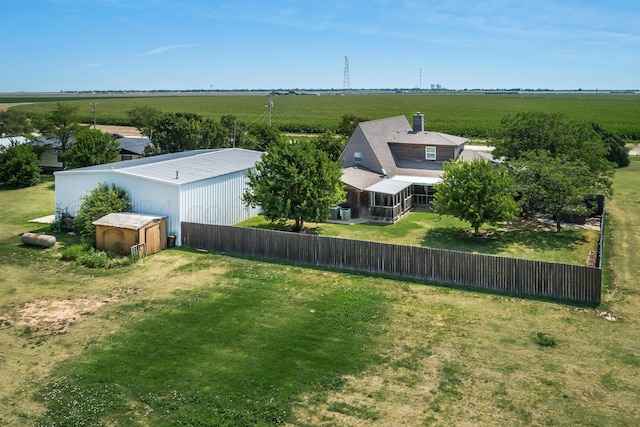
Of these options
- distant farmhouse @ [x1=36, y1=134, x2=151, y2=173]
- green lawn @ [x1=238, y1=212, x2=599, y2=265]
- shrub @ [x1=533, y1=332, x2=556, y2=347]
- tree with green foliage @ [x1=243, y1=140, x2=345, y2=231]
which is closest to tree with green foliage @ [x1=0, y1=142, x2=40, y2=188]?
distant farmhouse @ [x1=36, y1=134, x2=151, y2=173]

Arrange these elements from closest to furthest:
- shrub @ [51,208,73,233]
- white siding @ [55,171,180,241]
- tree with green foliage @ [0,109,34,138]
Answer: white siding @ [55,171,180,241] → shrub @ [51,208,73,233] → tree with green foliage @ [0,109,34,138]

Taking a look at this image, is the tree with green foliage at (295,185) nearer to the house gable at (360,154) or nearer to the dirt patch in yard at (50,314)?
the dirt patch in yard at (50,314)

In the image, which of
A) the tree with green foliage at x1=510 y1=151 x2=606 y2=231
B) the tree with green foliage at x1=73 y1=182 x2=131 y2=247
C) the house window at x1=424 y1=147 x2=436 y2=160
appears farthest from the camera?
the house window at x1=424 y1=147 x2=436 y2=160

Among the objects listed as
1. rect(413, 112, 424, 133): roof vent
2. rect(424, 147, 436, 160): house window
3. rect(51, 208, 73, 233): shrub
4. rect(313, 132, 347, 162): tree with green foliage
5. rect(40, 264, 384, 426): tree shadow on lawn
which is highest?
rect(413, 112, 424, 133): roof vent

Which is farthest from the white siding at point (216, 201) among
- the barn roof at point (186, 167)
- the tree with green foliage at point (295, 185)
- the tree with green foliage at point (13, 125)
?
the tree with green foliage at point (13, 125)

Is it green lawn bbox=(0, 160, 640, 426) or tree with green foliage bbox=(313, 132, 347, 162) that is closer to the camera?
green lawn bbox=(0, 160, 640, 426)

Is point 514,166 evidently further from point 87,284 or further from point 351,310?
point 87,284

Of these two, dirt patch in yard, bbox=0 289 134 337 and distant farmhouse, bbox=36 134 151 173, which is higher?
distant farmhouse, bbox=36 134 151 173

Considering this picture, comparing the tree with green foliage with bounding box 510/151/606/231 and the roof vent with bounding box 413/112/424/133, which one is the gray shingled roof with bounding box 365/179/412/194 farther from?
the roof vent with bounding box 413/112/424/133
